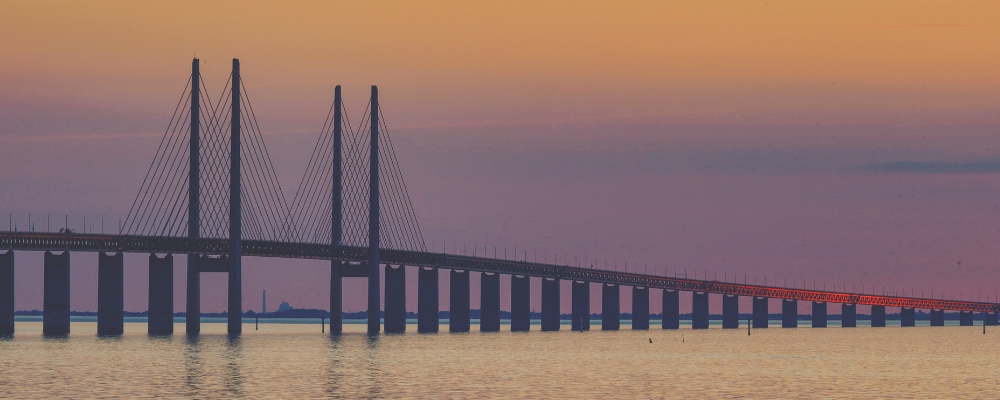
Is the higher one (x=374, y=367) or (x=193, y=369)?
(x=193, y=369)

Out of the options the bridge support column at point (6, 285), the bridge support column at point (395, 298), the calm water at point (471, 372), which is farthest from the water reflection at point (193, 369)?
the bridge support column at point (395, 298)

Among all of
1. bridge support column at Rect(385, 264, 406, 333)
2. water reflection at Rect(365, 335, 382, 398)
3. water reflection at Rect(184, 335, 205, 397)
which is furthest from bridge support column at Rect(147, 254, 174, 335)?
bridge support column at Rect(385, 264, 406, 333)

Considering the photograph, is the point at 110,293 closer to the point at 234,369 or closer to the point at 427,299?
the point at 427,299

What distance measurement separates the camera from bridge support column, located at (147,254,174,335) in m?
150

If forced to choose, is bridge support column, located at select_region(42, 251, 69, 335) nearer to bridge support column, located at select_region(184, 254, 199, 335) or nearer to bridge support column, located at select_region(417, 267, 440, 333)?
bridge support column, located at select_region(184, 254, 199, 335)

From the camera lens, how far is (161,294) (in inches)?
6014

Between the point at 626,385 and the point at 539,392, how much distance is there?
739cm

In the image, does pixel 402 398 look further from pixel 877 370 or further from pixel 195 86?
pixel 195 86

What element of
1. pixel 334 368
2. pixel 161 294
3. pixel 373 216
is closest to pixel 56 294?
pixel 161 294

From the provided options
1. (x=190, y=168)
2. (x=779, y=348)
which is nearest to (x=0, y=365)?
(x=190, y=168)

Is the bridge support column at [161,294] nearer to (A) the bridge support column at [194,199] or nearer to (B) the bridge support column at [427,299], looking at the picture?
(A) the bridge support column at [194,199]

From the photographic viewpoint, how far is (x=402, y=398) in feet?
214

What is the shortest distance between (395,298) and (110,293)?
47.8m

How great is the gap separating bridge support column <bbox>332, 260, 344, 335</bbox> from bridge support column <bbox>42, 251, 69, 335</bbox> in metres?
38.3
